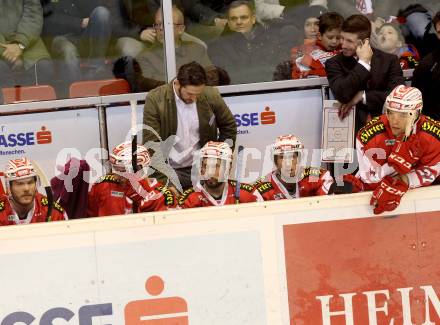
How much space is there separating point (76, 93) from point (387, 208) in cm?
291

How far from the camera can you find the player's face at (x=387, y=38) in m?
7.95

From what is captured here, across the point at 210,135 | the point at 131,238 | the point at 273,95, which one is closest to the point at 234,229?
the point at 131,238

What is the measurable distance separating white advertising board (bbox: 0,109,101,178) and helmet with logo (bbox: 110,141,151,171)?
884 mm

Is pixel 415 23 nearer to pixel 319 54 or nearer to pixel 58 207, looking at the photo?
pixel 319 54

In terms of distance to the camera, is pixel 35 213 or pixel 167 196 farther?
pixel 167 196

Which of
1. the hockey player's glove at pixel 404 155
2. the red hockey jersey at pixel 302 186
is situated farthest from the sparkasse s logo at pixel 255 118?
the hockey player's glove at pixel 404 155

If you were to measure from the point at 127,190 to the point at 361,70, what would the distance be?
5.67 ft

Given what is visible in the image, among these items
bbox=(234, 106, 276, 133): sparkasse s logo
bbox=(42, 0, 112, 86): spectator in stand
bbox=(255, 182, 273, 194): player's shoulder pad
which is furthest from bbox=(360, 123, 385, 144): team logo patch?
bbox=(42, 0, 112, 86): spectator in stand

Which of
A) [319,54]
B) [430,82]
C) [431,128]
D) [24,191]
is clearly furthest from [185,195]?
[430,82]

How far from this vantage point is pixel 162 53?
308 inches

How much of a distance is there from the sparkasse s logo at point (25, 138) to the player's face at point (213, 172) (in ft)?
4.91

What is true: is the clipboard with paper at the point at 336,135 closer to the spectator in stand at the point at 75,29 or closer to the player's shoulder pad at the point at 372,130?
the player's shoulder pad at the point at 372,130

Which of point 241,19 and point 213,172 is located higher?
point 241,19

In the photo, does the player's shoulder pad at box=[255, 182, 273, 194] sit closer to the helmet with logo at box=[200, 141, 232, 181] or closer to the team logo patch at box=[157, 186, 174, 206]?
the helmet with logo at box=[200, 141, 232, 181]
